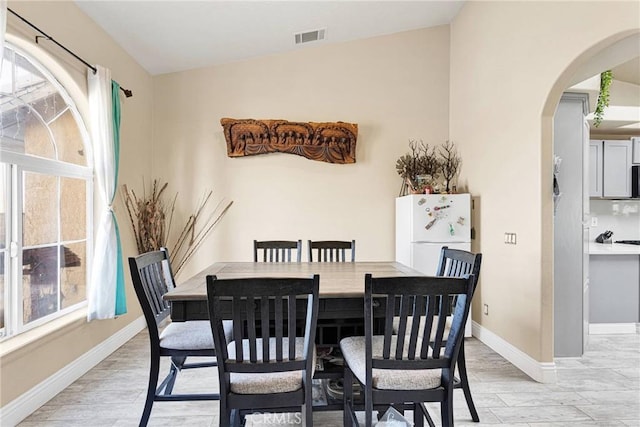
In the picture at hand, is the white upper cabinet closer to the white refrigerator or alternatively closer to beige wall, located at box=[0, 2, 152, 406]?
the white refrigerator

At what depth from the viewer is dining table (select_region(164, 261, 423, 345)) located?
1.88 meters

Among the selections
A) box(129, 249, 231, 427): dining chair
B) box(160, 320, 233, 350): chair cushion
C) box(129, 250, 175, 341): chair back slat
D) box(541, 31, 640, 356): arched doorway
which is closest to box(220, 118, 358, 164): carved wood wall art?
box(541, 31, 640, 356): arched doorway

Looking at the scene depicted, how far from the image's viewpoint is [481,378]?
2859 mm

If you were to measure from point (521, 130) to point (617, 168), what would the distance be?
215cm

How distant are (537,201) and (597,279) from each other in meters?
1.72

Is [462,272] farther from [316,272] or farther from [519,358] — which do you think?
[519,358]

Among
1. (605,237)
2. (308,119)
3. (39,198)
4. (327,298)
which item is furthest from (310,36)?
(605,237)

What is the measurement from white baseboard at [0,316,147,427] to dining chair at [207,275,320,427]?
58.6 inches

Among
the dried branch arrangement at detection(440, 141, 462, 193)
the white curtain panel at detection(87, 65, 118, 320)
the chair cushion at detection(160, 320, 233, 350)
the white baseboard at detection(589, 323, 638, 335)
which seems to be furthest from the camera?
the dried branch arrangement at detection(440, 141, 462, 193)

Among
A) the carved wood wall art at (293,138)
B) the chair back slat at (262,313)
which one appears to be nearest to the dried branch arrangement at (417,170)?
the carved wood wall art at (293,138)

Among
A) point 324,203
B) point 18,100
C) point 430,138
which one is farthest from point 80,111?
point 430,138

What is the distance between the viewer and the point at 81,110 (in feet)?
10.1

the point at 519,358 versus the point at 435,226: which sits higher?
the point at 435,226

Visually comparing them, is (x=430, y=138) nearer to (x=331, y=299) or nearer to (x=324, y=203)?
(x=324, y=203)
